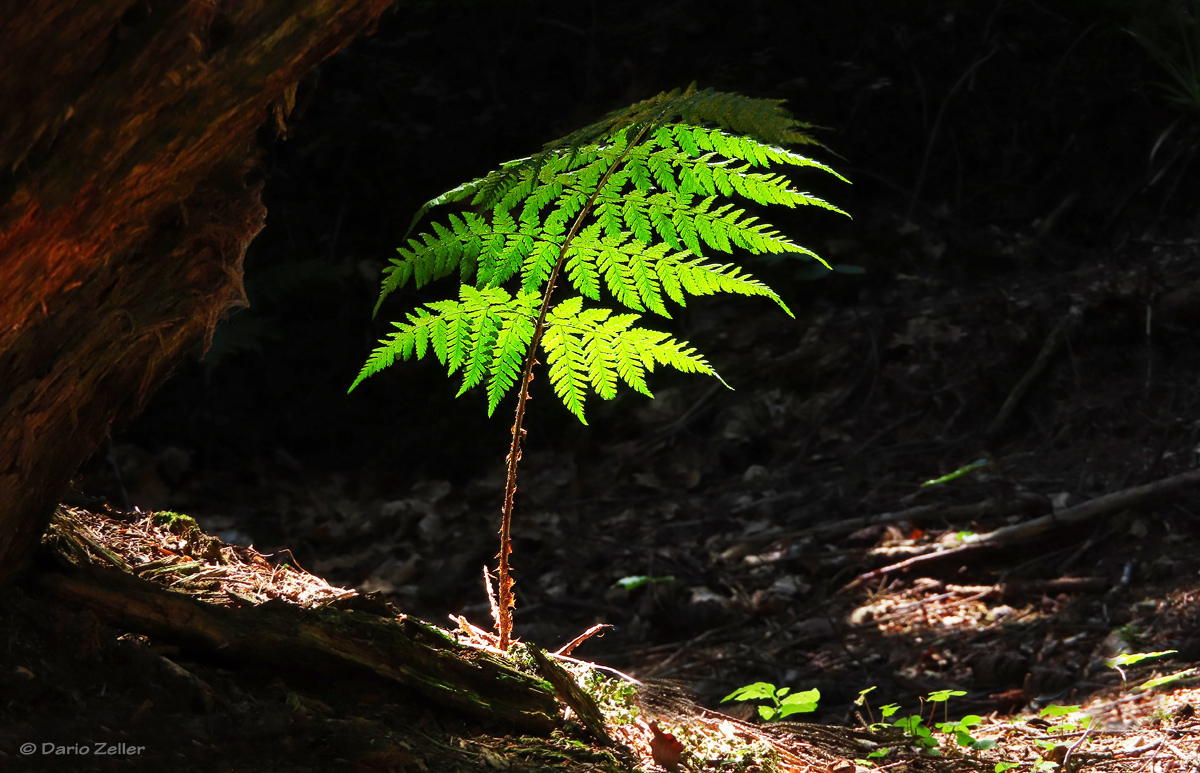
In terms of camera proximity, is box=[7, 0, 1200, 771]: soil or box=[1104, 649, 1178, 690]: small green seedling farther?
box=[1104, 649, 1178, 690]: small green seedling

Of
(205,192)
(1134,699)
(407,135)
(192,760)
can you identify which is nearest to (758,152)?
(205,192)

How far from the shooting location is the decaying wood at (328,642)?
156cm

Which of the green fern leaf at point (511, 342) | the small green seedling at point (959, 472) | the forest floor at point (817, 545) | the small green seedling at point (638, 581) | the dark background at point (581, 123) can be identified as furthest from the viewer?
the dark background at point (581, 123)

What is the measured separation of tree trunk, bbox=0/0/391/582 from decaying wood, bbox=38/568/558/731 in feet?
0.61

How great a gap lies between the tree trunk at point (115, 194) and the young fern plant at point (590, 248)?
1.22 ft

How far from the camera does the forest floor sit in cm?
147

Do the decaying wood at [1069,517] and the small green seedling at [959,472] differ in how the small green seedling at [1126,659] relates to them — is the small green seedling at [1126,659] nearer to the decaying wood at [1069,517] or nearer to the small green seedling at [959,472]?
the decaying wood at [1069,517]

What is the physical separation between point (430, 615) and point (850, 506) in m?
2.03

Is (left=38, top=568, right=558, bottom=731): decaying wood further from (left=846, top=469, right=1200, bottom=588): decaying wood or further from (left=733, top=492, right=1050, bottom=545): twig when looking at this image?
(left=733, top=492, right=1050, bottom=545): twig

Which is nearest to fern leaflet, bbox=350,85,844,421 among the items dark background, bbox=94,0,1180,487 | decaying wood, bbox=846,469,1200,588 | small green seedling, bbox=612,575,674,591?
small green seedling, bbox=612,575,674,591

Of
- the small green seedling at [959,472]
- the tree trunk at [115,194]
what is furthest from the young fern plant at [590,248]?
the small green seedling at [959,472]

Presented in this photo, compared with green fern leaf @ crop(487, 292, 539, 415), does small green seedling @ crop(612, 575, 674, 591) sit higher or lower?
lower

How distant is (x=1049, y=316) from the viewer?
5.22m

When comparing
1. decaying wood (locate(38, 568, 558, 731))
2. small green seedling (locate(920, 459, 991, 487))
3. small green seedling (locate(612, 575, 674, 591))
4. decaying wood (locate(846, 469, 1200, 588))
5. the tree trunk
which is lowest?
decaying wood (locate(846, 469, 1200, 588))
